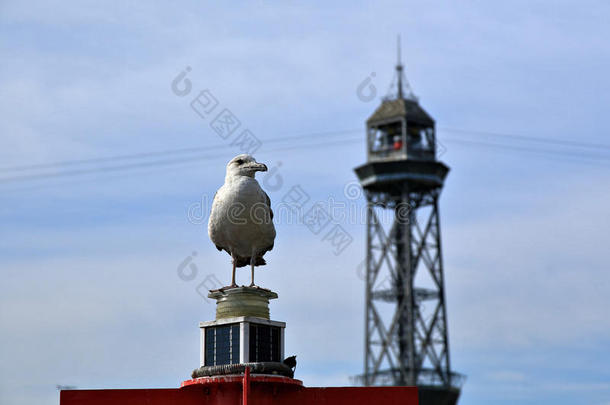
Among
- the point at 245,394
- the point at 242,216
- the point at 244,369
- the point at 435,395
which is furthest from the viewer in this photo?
the point at 435,395

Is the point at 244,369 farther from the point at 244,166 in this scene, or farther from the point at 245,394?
the point at 244,166

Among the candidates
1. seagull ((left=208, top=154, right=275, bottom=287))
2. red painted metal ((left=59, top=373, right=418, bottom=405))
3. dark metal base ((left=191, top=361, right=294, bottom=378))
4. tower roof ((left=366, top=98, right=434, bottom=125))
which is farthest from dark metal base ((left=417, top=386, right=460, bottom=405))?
dark metal base ((left=191, top=361, right=294, bottom=378))

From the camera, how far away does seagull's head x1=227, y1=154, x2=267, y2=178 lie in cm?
4128

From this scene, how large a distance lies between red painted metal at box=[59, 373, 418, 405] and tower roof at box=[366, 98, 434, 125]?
3576 inches

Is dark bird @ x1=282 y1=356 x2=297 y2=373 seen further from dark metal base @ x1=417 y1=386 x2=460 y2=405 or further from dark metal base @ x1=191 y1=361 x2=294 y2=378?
dark metal base @ x1=417 y1=386 x2=460 y2=405

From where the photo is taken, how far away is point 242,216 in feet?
135

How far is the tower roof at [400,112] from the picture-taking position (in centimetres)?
13088

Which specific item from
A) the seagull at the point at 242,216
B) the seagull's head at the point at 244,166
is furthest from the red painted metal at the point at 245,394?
the seagull's head at the point at 244,166

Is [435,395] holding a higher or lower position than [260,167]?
higher

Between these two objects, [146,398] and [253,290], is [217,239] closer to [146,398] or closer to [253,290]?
[253,290]

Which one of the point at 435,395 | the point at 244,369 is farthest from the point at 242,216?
the point at 435,395

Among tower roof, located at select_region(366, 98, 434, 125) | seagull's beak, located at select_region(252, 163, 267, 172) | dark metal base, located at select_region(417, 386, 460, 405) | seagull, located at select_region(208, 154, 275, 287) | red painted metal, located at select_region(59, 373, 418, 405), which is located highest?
tower roof, located at select_region(366, 98, 434, 125)

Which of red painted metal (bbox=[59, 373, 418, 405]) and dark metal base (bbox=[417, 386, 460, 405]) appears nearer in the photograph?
red painted metal (bbox=[59, 373, 418, 405])

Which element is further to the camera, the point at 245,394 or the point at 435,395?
the point at 435,395
